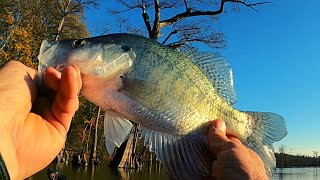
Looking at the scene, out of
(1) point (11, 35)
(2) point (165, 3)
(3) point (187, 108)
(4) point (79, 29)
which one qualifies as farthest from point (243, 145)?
(4) point (79, 29)

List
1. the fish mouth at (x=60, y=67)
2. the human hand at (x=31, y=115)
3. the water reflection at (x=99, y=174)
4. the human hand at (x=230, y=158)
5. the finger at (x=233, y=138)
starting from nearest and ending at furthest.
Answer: the human hand at (x=31, y=115) → the fish mouth at (x=60, y=67) → the human hand at (x=230, y=158) → the finger at (x=233, y=138) → the water reflection at (x=99, y=174)

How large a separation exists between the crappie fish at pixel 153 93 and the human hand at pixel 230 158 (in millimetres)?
68

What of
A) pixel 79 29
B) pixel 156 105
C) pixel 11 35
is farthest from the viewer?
pixel 79 29

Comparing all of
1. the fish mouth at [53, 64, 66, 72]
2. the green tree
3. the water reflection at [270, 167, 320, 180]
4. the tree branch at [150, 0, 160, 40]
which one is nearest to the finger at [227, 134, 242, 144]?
the fish mouth at [53, 64, 66, 72]

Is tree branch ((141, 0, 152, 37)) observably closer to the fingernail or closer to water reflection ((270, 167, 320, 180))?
water reflection ((270, 167, 320, 180))

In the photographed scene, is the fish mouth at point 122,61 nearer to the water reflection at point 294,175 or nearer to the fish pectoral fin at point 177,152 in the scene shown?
the fish pectoral fin at point 177,152

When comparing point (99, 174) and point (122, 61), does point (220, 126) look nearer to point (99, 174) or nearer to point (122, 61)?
point (122, 61)

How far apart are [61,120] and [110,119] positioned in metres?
0.37

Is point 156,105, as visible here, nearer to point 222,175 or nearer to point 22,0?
point 222,175

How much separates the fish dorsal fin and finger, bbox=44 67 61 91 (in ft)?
3.64

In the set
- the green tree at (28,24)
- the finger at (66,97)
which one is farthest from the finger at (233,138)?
the green tree at (28,24)

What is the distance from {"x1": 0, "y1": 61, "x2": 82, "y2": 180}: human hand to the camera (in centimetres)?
212

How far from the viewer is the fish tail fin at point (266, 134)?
10.4 ft

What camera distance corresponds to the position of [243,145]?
3.11 meters
